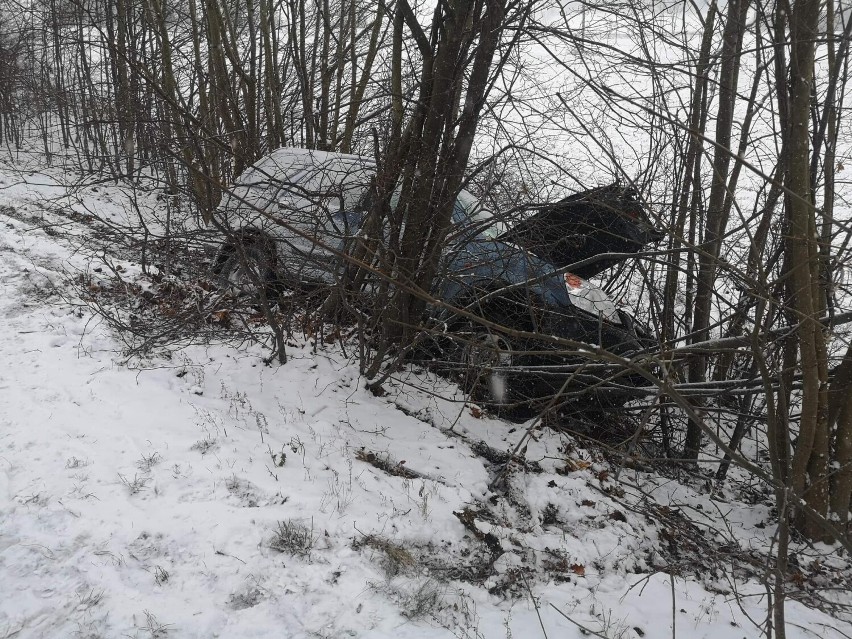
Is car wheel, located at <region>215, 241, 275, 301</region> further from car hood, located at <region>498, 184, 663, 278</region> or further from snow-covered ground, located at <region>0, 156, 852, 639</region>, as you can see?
car hood, located at <region>498, 184, 663, 278</region>

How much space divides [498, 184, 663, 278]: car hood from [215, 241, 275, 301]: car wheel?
7.08 feet

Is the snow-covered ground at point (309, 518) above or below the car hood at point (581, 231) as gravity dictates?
below

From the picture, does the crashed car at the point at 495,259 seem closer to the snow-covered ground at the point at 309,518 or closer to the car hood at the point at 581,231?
the car hood at the point at 581,231

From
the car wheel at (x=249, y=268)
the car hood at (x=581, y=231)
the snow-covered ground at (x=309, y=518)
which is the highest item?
the car hood at (x=581, y=231)

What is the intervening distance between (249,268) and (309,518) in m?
2.39

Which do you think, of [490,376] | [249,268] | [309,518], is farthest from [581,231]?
[309,518]

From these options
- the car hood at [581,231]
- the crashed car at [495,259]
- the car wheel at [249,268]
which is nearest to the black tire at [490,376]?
the crashed car at [495,259]

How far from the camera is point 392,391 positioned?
5.32 metres

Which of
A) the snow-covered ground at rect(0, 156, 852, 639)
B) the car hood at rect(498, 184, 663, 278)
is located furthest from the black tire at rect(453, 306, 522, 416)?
the car hood at rect(498, 184, 663, 278)

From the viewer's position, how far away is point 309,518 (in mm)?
3408

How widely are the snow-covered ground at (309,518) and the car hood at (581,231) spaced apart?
5.68ft

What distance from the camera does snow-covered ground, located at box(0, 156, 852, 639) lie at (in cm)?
278

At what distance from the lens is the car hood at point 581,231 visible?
4.59m

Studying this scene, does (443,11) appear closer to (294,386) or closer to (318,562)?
(294,386)
